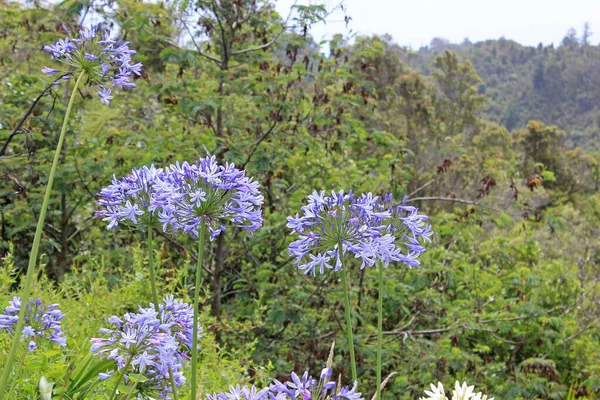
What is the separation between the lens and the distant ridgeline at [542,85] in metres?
59.3

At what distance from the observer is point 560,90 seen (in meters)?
63.8

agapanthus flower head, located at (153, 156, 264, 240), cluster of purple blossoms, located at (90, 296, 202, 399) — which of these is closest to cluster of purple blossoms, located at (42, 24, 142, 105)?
agapanthus flower head, located at (153, 156, 264, 240)

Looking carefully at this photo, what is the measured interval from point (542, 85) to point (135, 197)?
7224 centimetres

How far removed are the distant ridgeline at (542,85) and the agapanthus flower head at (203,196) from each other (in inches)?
2137

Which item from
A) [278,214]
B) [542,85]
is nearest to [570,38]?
[542,85]

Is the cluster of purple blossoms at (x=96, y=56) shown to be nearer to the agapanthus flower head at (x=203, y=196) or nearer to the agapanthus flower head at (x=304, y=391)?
the agapanthus flower head at (x=203, y=196)

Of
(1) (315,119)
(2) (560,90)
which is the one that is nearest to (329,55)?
(1) (315,119)

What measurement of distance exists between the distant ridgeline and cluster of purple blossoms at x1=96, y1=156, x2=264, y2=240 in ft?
178

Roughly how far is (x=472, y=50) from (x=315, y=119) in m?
79.9

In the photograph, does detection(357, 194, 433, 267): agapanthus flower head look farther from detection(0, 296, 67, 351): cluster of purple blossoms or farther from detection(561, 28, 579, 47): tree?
detection(561, 28, 579, 47): tree

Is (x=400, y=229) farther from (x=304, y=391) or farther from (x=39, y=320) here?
(x=39, y=320)

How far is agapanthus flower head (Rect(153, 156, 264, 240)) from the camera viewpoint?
1298 millimetres

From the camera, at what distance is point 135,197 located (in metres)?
1.43

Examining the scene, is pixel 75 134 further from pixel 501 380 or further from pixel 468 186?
pixel 468 186
